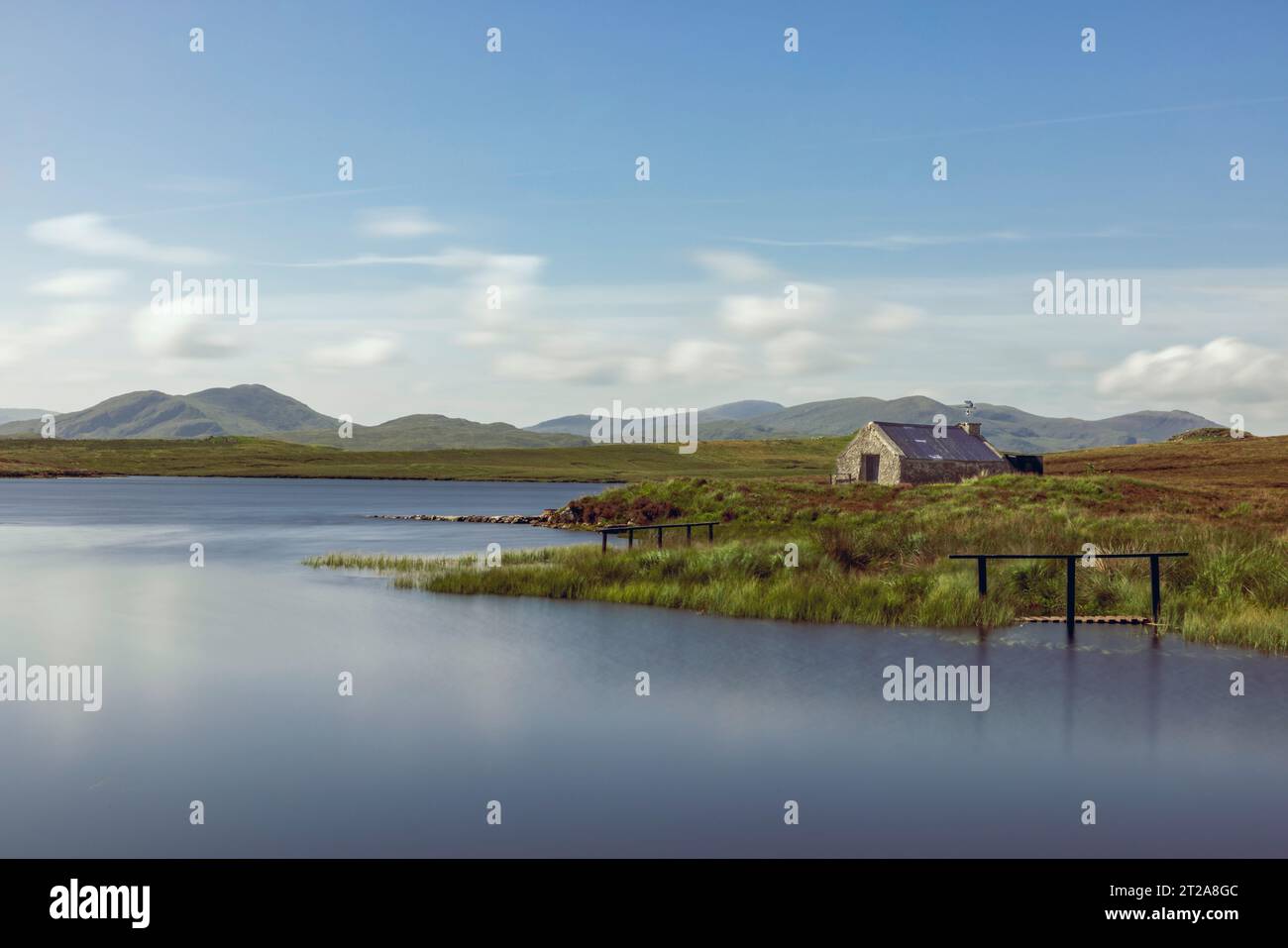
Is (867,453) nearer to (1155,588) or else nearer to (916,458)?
(916,458)

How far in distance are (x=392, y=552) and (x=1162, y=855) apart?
45153mm

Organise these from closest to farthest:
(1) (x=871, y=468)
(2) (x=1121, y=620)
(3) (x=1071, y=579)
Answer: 1. (2) (x=1121, y=620)
2. (3) (x=1071, y=579)
3. (1) (x=871, y=468)

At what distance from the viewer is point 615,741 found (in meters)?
17.8

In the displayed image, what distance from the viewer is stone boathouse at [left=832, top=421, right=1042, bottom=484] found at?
7250cm

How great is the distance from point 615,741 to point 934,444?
6174 centimetres

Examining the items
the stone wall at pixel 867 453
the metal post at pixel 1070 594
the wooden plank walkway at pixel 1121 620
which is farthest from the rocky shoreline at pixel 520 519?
the wooden plank walkway at pixel 1121 620

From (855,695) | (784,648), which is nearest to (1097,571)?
(784,648)

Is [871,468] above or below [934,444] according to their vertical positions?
below

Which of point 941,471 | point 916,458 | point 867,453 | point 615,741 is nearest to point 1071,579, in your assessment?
point 615,741

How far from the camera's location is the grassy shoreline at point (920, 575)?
86.2 ft

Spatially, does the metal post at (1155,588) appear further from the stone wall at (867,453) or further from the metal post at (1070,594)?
the stone wall at (867,453)

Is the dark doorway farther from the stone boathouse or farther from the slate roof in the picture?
the slate roof

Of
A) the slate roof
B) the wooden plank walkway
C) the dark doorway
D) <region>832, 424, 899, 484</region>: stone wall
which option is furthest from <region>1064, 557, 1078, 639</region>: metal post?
the dark doorway
